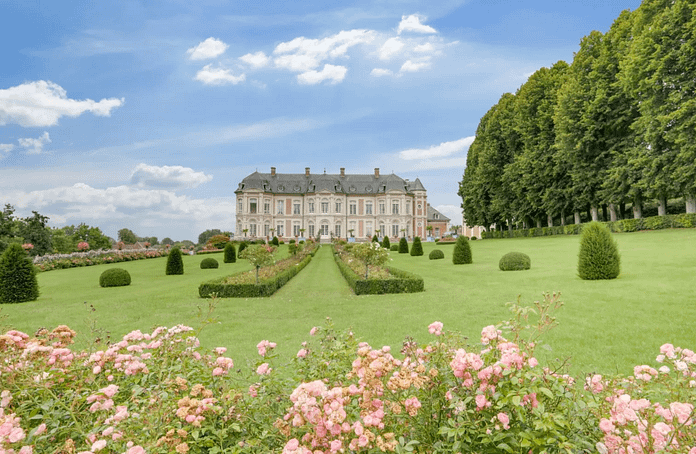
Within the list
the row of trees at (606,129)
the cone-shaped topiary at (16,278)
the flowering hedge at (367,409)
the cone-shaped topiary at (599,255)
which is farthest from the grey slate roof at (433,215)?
the flowering hedge at (367,409)

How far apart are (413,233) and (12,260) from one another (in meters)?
53.0

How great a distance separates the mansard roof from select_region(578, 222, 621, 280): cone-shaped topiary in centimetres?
4786

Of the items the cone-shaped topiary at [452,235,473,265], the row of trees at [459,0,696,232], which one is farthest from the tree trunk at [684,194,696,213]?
the cone-shaped topiary at [452,235,473,265]

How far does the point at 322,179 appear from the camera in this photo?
60.0 metres

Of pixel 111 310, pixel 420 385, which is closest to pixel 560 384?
pixel 420 385

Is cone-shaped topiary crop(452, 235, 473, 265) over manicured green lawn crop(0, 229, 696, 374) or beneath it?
over

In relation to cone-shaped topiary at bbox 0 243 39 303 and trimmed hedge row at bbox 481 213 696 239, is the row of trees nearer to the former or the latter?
trimmed hedge row at bbox 481 213 696 239

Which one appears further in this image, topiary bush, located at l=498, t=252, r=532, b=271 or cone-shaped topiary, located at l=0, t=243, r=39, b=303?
topiary bush, located at l=498, t=252, r=532, b=271

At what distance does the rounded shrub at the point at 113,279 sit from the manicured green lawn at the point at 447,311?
419 millimetres

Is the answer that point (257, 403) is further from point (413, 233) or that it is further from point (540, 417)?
point (413, 233)

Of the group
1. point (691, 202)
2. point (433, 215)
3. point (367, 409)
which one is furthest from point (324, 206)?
point (367, 409)

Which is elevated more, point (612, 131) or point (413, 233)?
point (612, 131)

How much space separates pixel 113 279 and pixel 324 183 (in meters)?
45.7

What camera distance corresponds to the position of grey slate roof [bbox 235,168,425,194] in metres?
58.2
